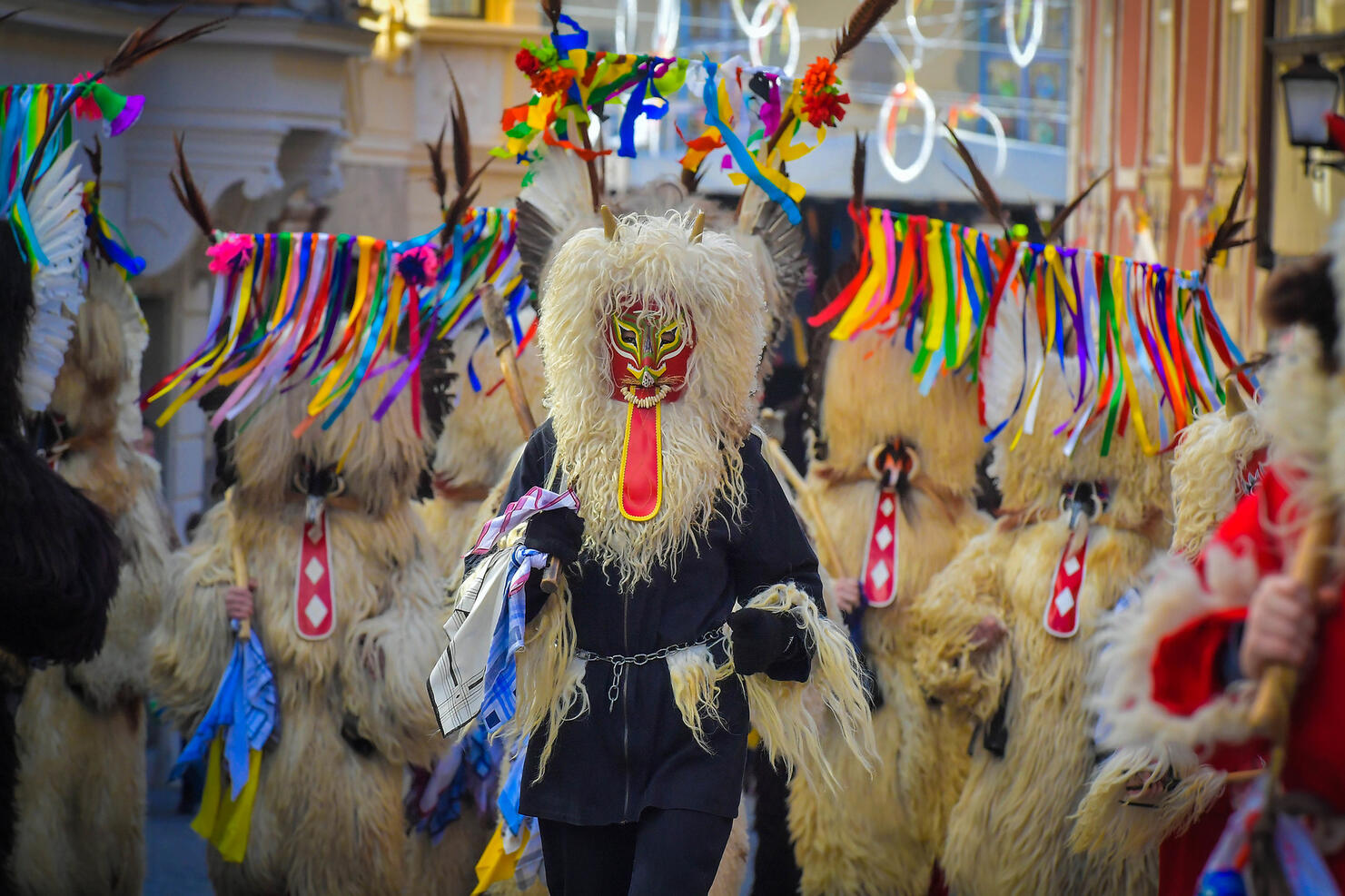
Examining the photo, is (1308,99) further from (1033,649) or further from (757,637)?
(757,637)

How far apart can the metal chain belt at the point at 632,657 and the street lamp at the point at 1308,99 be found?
4.91 meters

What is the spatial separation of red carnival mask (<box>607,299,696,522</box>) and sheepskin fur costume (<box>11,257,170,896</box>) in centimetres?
231

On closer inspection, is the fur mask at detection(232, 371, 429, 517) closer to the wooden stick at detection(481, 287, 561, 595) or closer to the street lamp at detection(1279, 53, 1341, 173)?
the wooden stick at detection(481, 287, 561, 595)

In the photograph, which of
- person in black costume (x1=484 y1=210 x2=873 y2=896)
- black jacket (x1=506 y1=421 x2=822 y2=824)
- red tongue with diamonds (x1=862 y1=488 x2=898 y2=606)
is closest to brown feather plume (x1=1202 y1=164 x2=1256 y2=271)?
red tongue with diamonds (x1=862 y1=488 x2=898 y2=606)

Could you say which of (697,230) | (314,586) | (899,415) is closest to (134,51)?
(314,586)

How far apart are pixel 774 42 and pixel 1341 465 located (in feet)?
75.5

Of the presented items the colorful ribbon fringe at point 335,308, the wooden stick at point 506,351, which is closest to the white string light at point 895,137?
the colorful ribbon fringe at point 335,308

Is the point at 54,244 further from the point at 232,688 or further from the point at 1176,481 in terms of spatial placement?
the point at 1176,481

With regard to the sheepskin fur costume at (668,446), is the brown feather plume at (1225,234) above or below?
above

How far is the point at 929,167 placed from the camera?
15234 mm

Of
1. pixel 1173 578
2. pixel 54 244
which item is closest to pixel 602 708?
pixel 1173 578

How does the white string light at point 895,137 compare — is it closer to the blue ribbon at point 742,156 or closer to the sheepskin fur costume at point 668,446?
the blue ribbon at point 742,156

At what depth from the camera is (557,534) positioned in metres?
3.80

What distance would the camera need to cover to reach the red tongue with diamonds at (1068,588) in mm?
5324
